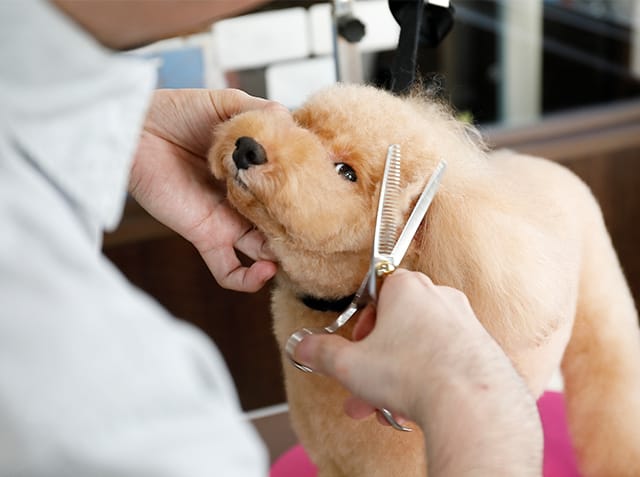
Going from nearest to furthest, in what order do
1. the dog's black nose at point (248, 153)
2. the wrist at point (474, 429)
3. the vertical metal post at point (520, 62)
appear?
1. the wrist at point (474, 429)
2. the dog's black nose at point (248, 153)
3. the vertical metal post at point (520, 62)

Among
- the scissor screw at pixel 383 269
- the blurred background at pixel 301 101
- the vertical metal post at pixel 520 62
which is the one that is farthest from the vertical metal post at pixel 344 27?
the vertical metal post at pixel 520 62

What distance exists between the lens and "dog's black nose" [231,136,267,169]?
24.0 inches

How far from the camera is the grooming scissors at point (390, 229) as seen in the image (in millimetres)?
603

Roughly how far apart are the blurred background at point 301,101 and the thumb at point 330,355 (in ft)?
1.27

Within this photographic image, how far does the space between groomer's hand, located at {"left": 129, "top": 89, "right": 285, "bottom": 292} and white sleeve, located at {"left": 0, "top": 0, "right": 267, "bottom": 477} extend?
0.27 m

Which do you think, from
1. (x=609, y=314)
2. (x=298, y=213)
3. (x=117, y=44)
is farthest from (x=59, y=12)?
(x=609, y=314)

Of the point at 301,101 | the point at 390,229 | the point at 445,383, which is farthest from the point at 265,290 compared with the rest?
the point at 445,383

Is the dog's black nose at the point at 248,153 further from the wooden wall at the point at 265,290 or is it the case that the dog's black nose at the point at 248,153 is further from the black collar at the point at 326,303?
the wooden wall at the point at 265,290

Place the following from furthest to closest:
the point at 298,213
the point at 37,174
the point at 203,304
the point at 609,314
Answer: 1. the point at 203,304
2. the point at 609,314
3. the point at 298,213
4. the point at 37,174

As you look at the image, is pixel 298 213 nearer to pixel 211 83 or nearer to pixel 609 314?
pixel 609 314

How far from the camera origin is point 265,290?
1411 mm

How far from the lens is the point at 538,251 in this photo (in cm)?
66

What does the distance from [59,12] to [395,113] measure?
328mm

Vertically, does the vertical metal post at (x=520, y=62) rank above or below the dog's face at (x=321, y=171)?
below
